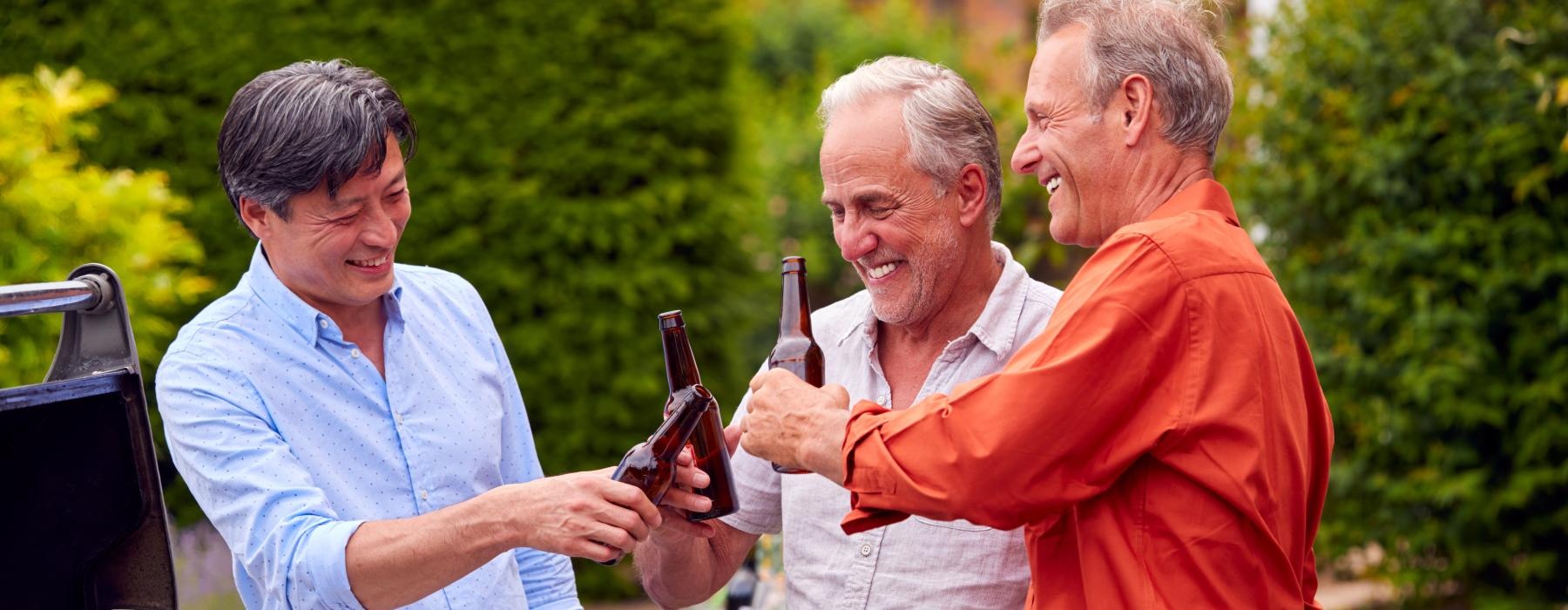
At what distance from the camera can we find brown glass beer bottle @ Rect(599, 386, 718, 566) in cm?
250

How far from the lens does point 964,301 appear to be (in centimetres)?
283

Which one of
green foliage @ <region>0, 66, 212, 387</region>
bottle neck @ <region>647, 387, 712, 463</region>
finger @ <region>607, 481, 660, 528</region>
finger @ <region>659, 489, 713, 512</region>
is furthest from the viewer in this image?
green foliage @ <region>0, 66, 212, 387</region>

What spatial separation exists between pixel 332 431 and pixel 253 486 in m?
0.24

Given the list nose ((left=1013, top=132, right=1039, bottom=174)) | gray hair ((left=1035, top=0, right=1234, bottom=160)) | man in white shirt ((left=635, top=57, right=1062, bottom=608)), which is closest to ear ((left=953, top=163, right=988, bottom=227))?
man in white shirt ((left=635, top=57, right=1062, bottom=608))

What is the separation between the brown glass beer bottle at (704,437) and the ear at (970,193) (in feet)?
1.88

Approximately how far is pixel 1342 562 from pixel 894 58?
16.1 ft

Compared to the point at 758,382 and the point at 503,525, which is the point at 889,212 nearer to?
the point at 758,382

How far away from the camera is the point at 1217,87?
2365 millimetres

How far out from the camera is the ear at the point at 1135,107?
2311mm

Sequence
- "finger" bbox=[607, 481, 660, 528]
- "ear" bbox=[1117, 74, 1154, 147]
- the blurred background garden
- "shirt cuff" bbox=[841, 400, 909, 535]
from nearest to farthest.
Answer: "shirt cuff" bbox=[841, 400, 909, 535], "ear" bbox=[1117, 74, 1154, 147], "finger" bbox=[607, 481, 660, 528], the blurred background garden

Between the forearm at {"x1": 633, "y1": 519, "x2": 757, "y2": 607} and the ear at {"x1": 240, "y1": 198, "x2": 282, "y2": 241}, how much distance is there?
93 cm

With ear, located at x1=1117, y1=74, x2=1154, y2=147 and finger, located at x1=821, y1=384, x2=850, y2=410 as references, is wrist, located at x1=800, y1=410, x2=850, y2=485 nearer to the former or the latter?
finger, located at x1=821, y1=384, x2=850, y2=410

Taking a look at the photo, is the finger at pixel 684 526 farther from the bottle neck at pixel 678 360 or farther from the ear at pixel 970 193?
the ear at pixel 970 193

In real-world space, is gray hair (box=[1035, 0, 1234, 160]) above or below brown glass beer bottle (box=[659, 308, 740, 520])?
above
